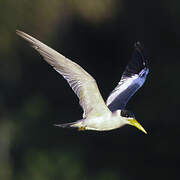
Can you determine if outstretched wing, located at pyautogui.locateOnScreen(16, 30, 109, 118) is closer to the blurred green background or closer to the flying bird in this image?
the flying bird

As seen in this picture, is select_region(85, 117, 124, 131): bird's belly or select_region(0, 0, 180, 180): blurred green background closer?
select_region(85, 117, 124, 131): bird's belly

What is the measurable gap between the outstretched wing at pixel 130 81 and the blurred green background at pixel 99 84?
6634 mm

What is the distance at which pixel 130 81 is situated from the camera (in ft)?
34.6

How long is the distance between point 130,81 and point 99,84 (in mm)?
11699

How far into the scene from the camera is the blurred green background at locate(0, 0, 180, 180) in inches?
796

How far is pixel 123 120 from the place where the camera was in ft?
29.9

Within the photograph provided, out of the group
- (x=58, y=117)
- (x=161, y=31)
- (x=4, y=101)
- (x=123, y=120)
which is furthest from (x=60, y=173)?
(x=161, y=31)

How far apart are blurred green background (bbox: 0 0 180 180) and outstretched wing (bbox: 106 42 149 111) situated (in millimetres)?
6634

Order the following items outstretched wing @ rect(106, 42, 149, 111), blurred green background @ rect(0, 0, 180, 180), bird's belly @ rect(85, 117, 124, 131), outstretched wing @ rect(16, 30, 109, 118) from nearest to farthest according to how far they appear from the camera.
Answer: outstretched wing @ rect(16, 30, 109, 118)
bird's belly @ rect(85, 117, 124, 131)
outstretched wing @ rect(106, 42, 149, 111)
blurred green background @ rect(0, 0, 180, 180)

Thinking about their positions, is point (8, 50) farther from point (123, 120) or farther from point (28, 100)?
point (123, 120)

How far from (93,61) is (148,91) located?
3210 millimetres

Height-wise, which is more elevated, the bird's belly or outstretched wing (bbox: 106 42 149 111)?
outstretched wing (bbox: 106 42 149 111)

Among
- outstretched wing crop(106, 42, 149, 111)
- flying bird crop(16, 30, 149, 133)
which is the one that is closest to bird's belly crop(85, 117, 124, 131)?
flying bird crop(16, 30, 149, 133)

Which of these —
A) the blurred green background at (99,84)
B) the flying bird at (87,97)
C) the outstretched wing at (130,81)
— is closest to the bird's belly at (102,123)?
the flying bird at (87,97)
